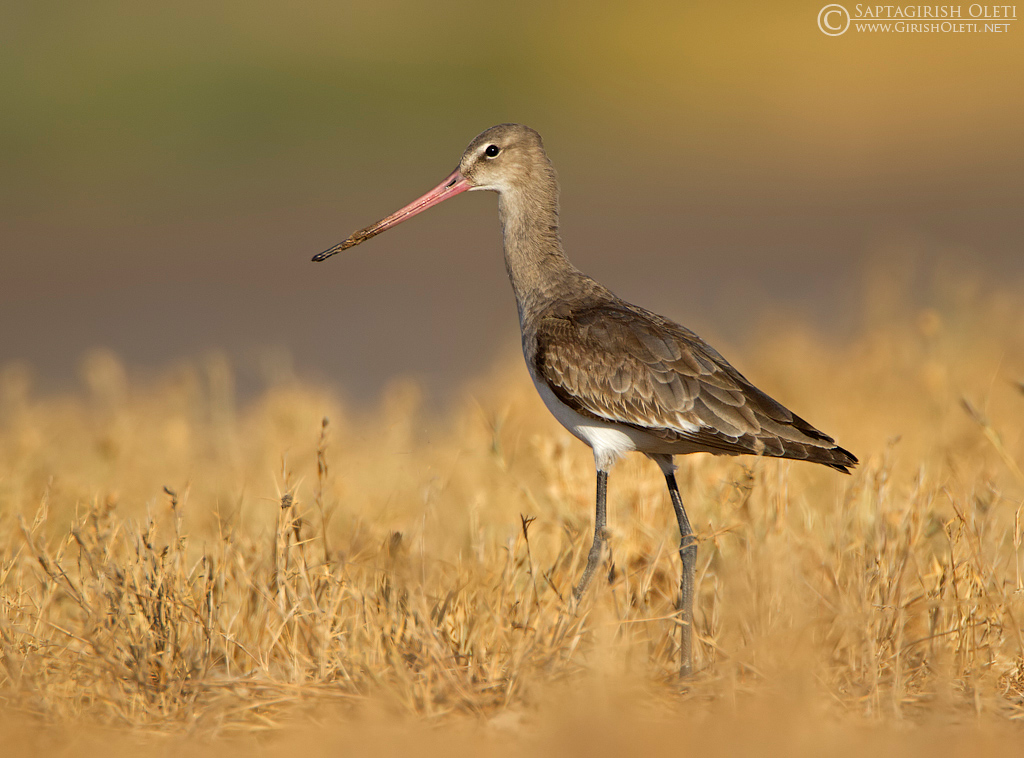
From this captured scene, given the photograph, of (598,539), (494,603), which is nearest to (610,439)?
(598,539)

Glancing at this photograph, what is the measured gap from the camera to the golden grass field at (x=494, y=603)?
152 inches

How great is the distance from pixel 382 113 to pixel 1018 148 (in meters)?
11.2

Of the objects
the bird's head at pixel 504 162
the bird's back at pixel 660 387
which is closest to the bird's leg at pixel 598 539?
the bird's back at pixel 660 387

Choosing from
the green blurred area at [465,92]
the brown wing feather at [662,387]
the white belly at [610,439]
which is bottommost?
the white belly at [610,439]

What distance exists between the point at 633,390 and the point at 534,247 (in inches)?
43.6

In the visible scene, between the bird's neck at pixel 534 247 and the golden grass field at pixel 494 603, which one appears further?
the bird's neck at pixel 534 247

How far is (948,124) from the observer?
830 inches

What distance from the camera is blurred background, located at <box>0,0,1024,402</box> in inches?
508

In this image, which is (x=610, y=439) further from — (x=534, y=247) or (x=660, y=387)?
(x=534, y=247)

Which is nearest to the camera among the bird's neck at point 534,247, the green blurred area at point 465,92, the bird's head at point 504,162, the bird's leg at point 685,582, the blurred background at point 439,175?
the bird's leg at point 685,582

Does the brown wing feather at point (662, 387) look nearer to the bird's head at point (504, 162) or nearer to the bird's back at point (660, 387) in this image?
the bird's back at point (660, 387)

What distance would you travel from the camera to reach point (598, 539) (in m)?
5.21

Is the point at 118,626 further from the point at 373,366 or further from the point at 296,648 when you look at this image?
the point at 373,366

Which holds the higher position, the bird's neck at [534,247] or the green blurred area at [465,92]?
the green blurred area at [465,92]
